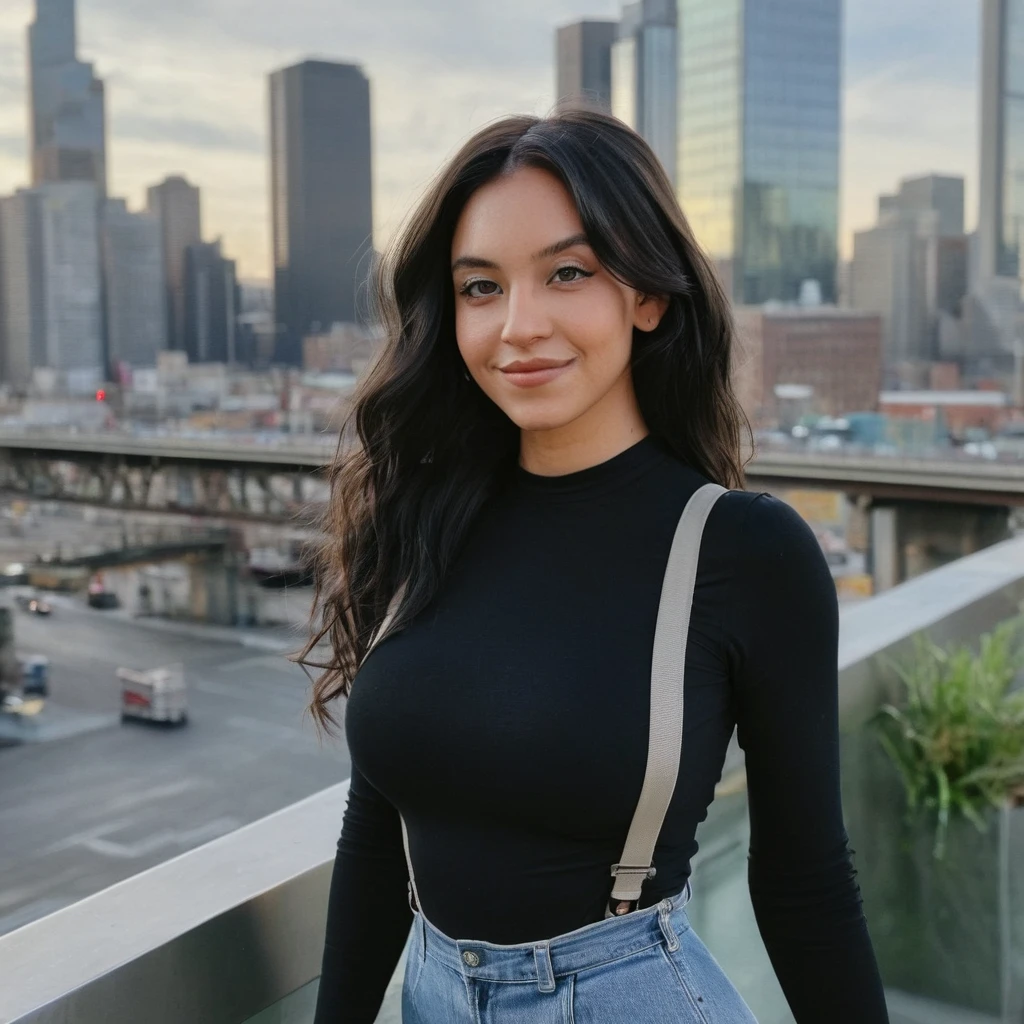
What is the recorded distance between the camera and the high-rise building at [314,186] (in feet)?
58.9

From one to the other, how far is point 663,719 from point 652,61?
1104 inches

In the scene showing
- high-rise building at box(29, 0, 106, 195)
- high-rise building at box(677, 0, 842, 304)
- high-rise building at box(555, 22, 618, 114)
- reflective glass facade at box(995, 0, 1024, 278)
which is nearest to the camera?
high-rise building at box(555, 22, 618, 114)

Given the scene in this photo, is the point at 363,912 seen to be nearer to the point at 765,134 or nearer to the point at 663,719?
the point at 663,719

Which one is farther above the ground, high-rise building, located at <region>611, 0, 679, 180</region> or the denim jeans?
high-rise building, located at <region>611, 0, 679, 180</region>

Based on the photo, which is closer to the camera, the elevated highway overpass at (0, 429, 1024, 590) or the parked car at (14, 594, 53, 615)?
the parked car at (14, 594, 53, 615)

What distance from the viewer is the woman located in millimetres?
760

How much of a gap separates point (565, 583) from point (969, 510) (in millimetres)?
24816

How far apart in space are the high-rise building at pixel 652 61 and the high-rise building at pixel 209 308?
891 centimetres

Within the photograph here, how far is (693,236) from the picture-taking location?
2.90 feet

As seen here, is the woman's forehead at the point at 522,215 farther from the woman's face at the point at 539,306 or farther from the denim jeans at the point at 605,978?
the denim jeans at the point at 605,978

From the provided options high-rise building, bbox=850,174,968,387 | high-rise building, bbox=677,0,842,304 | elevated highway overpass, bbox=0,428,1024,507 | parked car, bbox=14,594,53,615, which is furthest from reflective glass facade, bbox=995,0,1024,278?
parked car, bbox=14,594,53,615

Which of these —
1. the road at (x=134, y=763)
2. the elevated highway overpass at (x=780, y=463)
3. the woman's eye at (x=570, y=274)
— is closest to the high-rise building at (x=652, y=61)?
the elevated highway overpass at (x=780, y=463)

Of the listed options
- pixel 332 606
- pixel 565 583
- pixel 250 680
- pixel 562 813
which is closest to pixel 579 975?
pixel 562 813

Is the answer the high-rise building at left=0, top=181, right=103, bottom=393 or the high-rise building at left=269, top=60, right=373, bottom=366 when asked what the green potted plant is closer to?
the high-rise building at left=269, top=60, right=373, bottom=366
